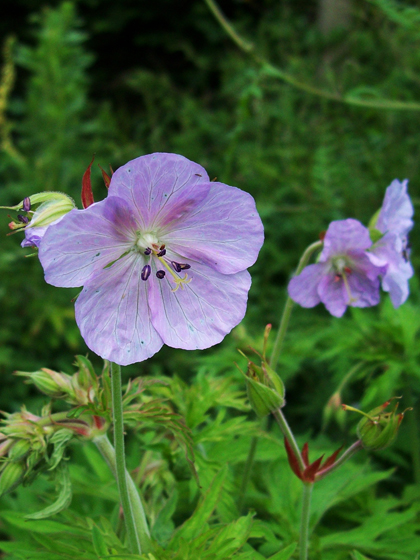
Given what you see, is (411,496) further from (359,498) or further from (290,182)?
(290,182)

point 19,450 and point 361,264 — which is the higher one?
point 361,264

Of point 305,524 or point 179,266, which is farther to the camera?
point 305,524

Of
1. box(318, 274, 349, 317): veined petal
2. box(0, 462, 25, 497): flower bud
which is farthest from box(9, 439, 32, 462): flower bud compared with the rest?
box(318, 274, 349, 317): veined petal

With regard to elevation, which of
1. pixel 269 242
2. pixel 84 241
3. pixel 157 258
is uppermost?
pixel 84 241

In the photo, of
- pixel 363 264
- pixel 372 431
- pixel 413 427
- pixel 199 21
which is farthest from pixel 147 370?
pixel 199 21

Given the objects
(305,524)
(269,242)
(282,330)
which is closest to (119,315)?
(282,330)

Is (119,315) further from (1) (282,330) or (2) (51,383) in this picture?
(1) (282,330)
